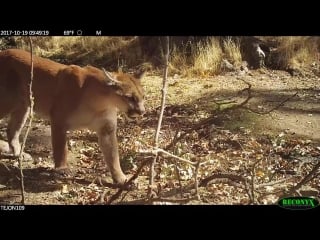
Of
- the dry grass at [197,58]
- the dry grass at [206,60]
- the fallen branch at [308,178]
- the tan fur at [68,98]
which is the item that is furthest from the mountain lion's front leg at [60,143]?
the fallen branch at [308,178]

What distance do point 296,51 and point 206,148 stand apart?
26.4 inches

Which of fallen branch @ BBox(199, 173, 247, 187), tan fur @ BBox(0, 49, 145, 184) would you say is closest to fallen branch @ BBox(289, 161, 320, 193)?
fallen branch @ BBox(199, 173, 247, 187)

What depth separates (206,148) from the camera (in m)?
3.28

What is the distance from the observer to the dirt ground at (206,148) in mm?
3188

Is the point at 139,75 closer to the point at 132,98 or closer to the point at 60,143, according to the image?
the point at 132,98

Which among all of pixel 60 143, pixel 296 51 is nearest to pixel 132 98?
pixel 60 143

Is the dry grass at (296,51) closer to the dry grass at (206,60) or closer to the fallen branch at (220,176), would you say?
the dry grass at (206,60)

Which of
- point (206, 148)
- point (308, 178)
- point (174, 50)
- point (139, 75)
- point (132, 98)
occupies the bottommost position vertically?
point (308, 178)

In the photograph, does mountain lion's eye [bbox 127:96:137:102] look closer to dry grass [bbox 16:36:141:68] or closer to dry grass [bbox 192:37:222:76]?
dry grass [bbox 16:36:141:68]
